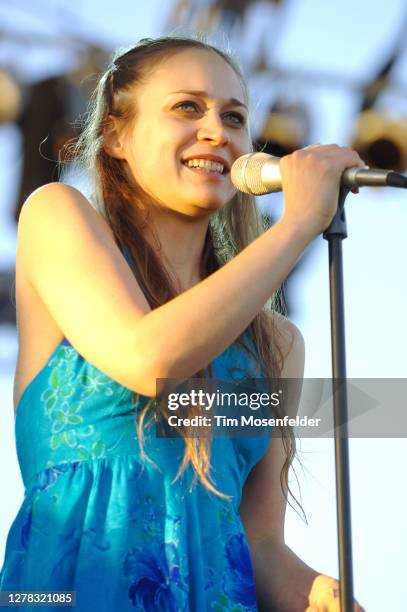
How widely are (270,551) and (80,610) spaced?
1.47ft

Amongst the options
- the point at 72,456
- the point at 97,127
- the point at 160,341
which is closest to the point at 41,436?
the point at 72,456

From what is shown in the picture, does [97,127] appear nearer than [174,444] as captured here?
No

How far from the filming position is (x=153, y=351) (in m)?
1.79

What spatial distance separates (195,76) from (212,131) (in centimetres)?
12

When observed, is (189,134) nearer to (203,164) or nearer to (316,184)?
(203,164)

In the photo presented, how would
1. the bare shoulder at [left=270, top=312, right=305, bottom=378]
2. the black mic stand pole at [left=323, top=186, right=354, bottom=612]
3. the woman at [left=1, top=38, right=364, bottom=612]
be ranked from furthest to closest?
1. the bare shoulder at [left=270, top=312, right=305, bottom=378]
2. the woman at [left=1, top=38, right=364, bottom=612]
3. the black mic stand pole at [left=323, top=186, right=354, bottom=612]

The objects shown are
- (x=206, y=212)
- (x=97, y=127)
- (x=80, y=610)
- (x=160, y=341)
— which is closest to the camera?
(x=160, y=341)

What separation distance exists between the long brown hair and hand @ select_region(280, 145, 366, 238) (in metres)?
0.36

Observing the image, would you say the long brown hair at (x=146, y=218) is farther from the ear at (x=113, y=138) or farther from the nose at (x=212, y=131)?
the nose at (x=212, y=131)

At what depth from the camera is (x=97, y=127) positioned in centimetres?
236

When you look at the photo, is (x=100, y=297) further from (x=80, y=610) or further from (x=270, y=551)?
(x=270, y=551)

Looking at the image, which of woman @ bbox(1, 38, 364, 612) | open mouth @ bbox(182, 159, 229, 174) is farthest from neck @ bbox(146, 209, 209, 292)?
open mouth @ bbox(182, 159, 229, 174)

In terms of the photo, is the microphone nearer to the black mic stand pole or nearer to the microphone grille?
the microphone grille

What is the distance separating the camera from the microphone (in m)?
1.77
